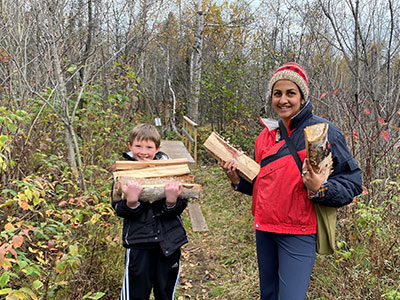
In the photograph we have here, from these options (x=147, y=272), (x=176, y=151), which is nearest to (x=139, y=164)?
(x=147, y=272)

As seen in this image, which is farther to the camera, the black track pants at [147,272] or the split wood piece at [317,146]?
the black track pants at [147,272]

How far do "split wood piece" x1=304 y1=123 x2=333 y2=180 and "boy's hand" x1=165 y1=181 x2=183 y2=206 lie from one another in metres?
0.90

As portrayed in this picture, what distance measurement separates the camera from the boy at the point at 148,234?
2113 millimetres

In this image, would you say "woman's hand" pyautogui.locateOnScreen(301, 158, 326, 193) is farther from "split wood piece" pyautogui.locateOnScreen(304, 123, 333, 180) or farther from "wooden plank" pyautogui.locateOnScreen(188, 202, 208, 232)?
"wooden plank" pyautogui.locateOnScreen(188, 202, 208, 232)

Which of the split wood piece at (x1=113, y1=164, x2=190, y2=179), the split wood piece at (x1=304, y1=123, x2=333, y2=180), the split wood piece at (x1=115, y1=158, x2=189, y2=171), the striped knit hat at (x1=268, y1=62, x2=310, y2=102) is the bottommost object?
the split wood piece at (x1=113, y1=164, x2=190, y2=179)

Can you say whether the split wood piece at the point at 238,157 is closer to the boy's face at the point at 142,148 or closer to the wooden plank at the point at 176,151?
the boy's face at the point at 142,148

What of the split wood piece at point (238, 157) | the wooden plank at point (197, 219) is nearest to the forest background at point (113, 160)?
the wooden plank at point (197, 219)

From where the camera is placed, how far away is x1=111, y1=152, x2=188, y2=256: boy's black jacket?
7.08 feet

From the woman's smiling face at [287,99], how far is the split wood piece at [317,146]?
29 cm

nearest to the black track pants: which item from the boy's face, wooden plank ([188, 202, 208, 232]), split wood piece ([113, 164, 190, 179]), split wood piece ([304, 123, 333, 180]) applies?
split wood piece ([113, 164, 190, 179])

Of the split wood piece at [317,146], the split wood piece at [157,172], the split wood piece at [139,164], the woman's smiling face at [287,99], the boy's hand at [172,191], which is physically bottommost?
the boy's hand at [172,191]

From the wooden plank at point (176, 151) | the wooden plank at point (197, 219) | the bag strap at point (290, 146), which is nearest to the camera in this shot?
the bag strap at point (290, 146)

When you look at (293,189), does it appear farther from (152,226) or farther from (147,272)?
(147,272)

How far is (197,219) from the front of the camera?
18.5 ft
